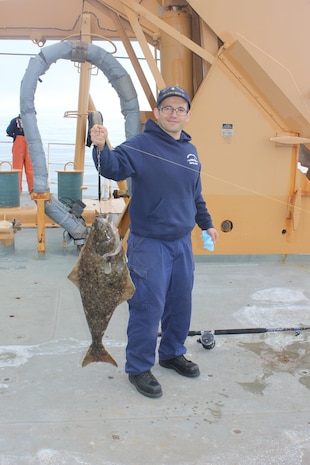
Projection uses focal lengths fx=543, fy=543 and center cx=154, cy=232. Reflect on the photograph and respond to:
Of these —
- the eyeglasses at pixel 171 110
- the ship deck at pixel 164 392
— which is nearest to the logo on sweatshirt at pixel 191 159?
the eyeglasses at pixel 171 110

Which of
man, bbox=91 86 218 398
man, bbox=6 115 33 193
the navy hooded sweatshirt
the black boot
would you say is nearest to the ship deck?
the black boot

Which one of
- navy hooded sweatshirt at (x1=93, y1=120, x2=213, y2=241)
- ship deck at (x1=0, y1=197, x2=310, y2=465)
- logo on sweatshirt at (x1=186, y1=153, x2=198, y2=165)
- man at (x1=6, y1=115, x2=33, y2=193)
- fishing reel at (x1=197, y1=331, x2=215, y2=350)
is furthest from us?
man at (x1=6, y1=115, x2=33, y2=193)

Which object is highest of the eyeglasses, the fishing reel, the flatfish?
the eyeglasses

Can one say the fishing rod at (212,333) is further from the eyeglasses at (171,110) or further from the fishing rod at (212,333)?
the eyeglasses at (171,110)

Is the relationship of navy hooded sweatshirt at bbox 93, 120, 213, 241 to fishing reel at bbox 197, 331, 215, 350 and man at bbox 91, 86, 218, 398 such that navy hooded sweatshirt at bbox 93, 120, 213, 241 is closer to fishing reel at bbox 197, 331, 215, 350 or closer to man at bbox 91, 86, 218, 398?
man at bbox 91, 86, 218, 398

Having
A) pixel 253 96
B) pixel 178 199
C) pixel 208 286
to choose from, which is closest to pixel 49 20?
pixel 253 96

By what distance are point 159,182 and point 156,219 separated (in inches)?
8.8

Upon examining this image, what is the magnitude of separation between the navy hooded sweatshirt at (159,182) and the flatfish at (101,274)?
1.49 feet

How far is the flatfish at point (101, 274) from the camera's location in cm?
279

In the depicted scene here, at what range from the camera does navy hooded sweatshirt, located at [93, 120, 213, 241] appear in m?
3.22

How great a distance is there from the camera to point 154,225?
3.28m

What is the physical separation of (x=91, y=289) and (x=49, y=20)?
5.48 meters

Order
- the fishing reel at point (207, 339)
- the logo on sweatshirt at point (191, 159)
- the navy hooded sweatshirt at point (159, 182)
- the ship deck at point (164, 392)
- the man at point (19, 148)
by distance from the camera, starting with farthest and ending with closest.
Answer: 1. the man at point (19, 148)
2. the fishing reel at point (207, 339)
3. the logo on sweatshirt at point (191, 159)
4. the navy hooded sweatshirt at point (159, 182)
5. the ship deck at point (164, 392)

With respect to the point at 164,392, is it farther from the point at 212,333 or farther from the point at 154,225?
the point at 154,225
